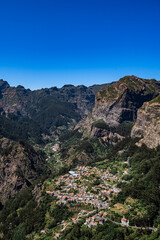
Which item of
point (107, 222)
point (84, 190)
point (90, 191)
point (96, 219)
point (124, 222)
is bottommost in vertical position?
point (84, 190)

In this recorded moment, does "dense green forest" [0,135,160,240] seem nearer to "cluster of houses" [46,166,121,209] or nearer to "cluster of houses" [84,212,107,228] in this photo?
"cluster of houses" [84,212,107,228]

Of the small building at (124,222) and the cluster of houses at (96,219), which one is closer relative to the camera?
the small building at (124,222)

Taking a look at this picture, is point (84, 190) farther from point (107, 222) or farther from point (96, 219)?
point (107, 222)

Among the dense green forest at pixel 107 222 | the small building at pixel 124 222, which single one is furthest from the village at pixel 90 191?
the dense green forest at pixel 107 222

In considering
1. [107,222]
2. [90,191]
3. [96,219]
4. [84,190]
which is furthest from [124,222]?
[84,190]

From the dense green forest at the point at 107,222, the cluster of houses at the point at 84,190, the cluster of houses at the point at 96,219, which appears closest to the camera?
the dense green forest at the point at 107,222

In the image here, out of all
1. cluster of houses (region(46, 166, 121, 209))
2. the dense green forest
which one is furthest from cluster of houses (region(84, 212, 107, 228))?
cluster of houses (region(46, 166, 121, 209))

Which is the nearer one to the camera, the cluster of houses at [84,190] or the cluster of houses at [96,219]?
the cluster of houses at [96,219]

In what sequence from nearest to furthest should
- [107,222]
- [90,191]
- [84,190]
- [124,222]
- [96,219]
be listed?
[124,222], [107,222], [96,219], [90,191], [84,190]

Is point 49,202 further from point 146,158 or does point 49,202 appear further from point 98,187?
point 146,158

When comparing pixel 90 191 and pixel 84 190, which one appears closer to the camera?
pixel 90 191

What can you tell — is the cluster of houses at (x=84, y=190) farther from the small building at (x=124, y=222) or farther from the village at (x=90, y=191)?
the small building at (x=124, y=222)

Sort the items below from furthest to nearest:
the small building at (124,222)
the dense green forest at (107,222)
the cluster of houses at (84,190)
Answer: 1. the cluster of houses at (84,190)
2. the small building at (124,222)
3. the dense green forest at (107,222)

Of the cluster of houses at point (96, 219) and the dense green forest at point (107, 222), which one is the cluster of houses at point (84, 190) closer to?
the dense green forest at point (107, 222)
